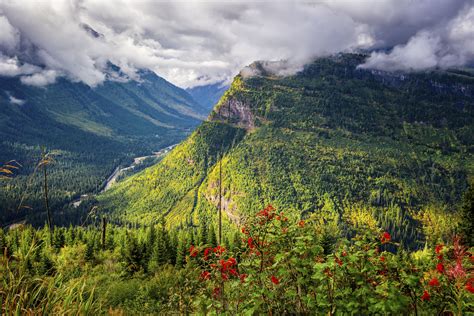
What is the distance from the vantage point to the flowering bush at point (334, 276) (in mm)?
5402

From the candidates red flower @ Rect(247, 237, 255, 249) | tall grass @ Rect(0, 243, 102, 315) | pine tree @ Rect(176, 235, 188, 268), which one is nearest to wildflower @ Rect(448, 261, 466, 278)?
red flower @ Rect(247, 237, 255, 249)

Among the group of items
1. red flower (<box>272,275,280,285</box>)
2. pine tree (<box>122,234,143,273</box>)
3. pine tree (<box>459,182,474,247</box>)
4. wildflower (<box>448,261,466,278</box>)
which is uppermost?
wildflower (<box>448,261,466,278</box>)

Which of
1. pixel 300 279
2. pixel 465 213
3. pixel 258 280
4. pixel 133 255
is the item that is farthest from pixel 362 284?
pixel 133 255

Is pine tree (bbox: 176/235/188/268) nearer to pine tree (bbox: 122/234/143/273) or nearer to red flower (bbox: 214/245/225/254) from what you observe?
pine tree (bbox: 122/234/143/273)

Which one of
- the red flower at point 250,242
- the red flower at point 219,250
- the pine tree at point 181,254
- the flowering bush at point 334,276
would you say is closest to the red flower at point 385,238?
the flowering bush at point 334,276

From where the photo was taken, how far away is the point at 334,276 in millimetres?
5695

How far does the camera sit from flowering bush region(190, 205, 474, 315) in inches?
213

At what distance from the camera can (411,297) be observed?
5781 mm

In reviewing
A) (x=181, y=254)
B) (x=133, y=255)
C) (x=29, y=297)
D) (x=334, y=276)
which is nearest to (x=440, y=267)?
(x=334, y=276)

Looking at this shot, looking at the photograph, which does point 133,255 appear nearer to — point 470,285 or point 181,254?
point 181,254

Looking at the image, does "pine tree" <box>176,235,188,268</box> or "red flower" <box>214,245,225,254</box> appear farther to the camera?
"pine tree" <box>176,235,188,268</box>

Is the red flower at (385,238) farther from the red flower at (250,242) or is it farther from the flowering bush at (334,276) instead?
the red flower at (250,242)

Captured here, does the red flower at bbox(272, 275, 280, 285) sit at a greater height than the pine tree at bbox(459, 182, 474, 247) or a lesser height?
greater

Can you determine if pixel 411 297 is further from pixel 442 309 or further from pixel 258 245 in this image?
pixel 258 245
